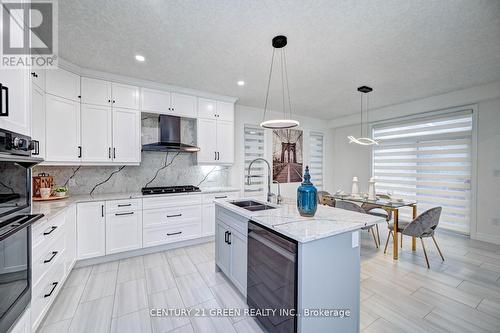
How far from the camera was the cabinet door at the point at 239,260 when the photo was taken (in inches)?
76.4

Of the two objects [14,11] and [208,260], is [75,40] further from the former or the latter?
[208,260]

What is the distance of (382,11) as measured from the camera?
1.74 meters

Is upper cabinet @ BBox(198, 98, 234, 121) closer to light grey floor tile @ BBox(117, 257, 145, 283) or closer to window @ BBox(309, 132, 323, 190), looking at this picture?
light grey floor tile @ BBox(117, 257, 145, 283)

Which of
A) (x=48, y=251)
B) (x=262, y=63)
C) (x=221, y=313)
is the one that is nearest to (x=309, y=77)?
(x=262, y=63)

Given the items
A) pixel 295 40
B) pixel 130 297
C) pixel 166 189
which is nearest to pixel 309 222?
pixel 295 40

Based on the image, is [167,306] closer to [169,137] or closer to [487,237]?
[169,137]

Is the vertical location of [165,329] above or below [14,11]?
below

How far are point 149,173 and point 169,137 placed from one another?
0.78 metres

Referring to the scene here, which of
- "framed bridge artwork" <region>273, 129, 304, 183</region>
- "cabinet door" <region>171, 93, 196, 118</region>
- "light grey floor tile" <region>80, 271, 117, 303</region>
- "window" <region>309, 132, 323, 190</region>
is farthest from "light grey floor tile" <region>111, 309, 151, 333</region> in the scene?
"window" <region>309, 132, 323, 190</region>

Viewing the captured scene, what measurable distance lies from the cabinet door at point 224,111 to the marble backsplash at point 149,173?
54 cm

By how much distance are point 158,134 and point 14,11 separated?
2511 mm

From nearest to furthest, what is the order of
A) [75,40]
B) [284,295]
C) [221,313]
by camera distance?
[284,295] → [221,313] → [75,40]

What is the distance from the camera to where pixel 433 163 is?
414 cm

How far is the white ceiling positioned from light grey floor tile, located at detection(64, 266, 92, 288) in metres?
2.72
